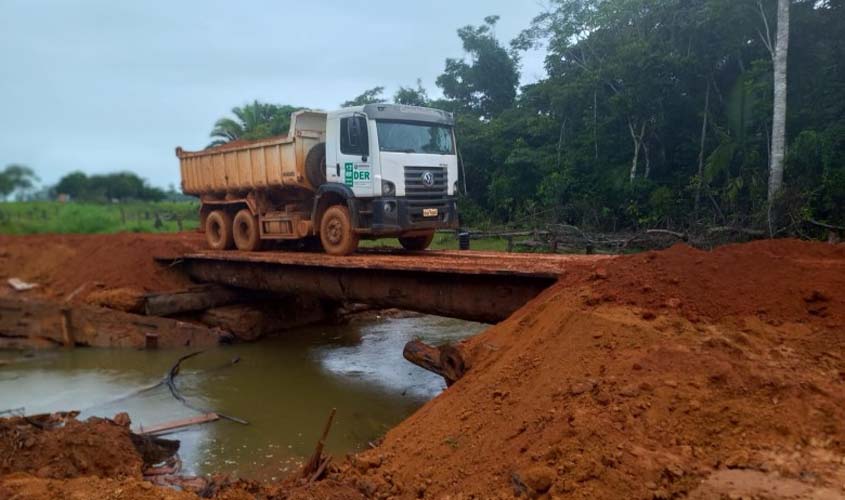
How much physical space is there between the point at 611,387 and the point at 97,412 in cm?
698

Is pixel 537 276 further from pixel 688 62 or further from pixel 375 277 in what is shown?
pixel 688 62

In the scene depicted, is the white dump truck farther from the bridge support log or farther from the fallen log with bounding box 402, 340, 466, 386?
the fallen log with bounding box 402, 340, 466, 386

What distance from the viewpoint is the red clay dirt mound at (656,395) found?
3.53m

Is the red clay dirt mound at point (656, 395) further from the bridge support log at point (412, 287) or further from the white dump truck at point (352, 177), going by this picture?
the white dump truck at point (352, 177)

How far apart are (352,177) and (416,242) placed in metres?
2.20

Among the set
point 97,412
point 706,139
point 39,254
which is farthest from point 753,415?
point 706,139

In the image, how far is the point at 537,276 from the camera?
648cm

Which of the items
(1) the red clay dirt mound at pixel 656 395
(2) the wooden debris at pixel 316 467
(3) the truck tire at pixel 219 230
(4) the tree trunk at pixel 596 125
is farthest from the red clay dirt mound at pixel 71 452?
(4) the tree trunk at pixel 596 125

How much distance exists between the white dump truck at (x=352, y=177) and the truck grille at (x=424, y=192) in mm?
17

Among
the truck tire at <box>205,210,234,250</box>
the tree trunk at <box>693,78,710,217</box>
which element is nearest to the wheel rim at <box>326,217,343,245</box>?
the truck tire at <box>205,210,234,250</box>

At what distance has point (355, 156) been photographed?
383 inches

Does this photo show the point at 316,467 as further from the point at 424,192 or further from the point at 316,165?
the point at 316,165

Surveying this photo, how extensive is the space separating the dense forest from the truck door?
1035 cm

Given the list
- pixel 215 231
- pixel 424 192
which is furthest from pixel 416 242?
pixel 215 231
